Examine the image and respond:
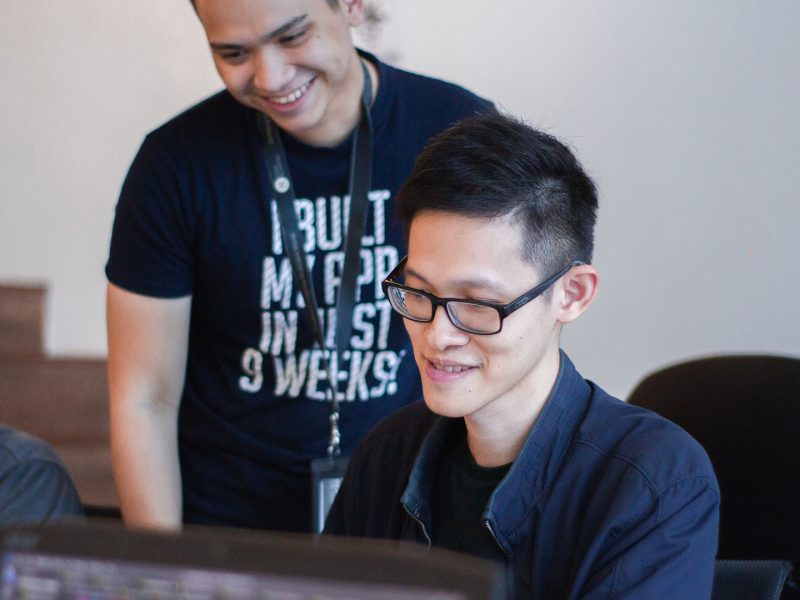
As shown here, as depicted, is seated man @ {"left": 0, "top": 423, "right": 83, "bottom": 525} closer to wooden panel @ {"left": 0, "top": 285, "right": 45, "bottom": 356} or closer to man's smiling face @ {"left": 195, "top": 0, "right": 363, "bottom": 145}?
man's smiling face @ {"left": 195, "top": 0, "right": 363, "bottom": 145}

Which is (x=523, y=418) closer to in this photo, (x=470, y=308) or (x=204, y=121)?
(x=470, y=308)

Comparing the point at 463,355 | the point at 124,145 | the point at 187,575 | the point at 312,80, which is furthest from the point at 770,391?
the point at 124,145

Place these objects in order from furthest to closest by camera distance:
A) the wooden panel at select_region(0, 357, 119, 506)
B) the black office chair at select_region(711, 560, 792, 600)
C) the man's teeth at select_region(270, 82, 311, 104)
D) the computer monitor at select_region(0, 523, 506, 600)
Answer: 1. the wooden panel at select_region(0, 357, 119, 506)
2. the man's teeth at select_region(270, 82, 311, 104)
3. the black office chair at select_region(711, 560, 792, 600)
4. the computer monitor at select_region(0, 523, 506, 600)

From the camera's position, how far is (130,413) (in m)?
1.77

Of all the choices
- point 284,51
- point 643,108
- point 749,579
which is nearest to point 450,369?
point 749,579

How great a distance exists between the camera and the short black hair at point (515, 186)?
1319mm

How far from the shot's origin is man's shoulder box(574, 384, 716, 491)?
1.21 metres

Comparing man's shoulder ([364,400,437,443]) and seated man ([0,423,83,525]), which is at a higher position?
man's shoulder ([364,400,437,443])

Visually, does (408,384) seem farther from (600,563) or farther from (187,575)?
(187,575)

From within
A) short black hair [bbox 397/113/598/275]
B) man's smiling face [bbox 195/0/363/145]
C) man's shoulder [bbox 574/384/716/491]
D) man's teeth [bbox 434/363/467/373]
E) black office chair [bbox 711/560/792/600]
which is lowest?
black office chair [bbox 711/560/792/600]

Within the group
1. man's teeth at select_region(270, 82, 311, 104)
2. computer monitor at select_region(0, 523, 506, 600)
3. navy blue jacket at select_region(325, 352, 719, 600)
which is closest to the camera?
computer monitor at select_region(0, 523, 506, 600)

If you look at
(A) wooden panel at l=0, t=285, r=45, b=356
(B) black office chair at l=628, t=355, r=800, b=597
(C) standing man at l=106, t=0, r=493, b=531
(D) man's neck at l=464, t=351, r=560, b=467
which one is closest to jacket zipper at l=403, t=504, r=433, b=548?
(D) man's neck at l=464, t=351, r=560, b=467

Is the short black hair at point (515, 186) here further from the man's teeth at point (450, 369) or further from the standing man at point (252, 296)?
the standing man at point (252, 296)

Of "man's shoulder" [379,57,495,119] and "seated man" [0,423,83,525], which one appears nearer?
"seated man" [0,423,83,525]
